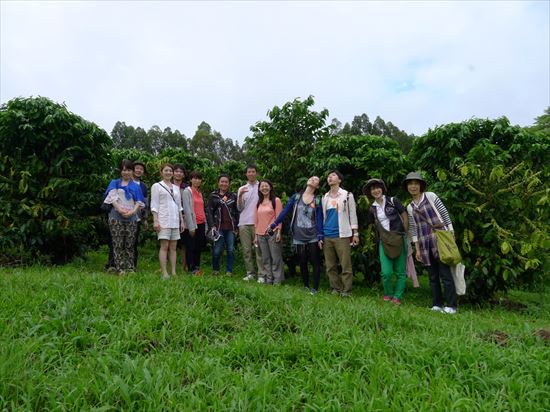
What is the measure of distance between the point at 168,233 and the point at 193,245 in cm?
123

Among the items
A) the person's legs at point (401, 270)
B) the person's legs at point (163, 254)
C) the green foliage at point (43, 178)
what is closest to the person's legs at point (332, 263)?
the person's legs at point (401, 270)

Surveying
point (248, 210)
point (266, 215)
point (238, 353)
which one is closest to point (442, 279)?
point (266, 215)

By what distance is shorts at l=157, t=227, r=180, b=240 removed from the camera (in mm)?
5383

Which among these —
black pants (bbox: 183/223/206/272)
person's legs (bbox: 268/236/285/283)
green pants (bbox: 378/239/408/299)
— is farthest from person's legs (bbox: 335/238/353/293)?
black pants (bbox: 183/223/206/272)

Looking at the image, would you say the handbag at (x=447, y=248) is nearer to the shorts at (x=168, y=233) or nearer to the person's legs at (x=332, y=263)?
the person's legs at (x=332, y=263)

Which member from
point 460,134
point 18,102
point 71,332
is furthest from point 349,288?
point 18,102

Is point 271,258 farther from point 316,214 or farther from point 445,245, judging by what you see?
point 445,245

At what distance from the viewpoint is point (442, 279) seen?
5094mm

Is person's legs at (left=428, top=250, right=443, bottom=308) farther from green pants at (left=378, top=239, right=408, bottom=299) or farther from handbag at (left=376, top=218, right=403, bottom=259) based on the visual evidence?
handbag at (left=376, top=218, right=403, bottom=259)

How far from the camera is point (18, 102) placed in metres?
5.87

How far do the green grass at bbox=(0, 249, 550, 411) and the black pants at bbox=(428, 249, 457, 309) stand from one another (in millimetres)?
696

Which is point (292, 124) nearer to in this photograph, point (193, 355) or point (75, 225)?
point (75, 225)

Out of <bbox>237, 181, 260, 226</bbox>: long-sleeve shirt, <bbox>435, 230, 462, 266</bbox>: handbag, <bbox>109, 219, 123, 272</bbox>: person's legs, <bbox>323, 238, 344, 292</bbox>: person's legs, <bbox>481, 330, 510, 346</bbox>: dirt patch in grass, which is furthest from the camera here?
<bbox>237, 181, 260, 226</bbox>: long-sleeve shirt

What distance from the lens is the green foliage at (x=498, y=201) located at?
517 centimetres
